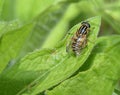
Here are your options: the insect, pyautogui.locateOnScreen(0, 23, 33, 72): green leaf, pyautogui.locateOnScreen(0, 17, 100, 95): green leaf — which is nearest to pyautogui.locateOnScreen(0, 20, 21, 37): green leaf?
pyautogui.locateOnScreen(0, 23, 33, 72): green leaf

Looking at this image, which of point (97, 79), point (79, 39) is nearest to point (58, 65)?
point (97, 79)

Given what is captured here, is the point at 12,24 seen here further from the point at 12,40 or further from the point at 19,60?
the point at 19,60

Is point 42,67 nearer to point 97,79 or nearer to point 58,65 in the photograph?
point 58,65

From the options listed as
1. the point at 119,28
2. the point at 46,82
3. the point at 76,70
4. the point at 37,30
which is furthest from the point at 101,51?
the point at 37,30

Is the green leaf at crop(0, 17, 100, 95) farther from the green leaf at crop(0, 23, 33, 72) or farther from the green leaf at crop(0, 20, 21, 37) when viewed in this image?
the green leaf at crop(0, 20, 21, 37)

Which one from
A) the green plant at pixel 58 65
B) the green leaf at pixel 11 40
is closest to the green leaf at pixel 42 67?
the green plant at pixel 58 65
